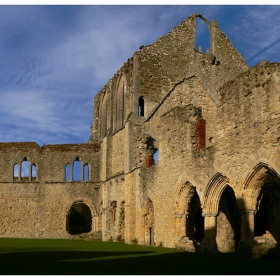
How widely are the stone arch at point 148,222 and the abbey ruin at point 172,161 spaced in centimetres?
4

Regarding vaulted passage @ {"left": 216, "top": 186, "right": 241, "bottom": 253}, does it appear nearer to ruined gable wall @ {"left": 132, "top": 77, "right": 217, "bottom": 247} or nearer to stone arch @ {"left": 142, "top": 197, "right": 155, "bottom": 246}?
ruined gable wall @ {"left": 132, "top": 77, "right": 217, "bottom": 247}

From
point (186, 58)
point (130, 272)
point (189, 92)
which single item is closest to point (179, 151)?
point (189, 92)

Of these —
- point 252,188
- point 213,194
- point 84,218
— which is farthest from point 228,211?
point 84,218

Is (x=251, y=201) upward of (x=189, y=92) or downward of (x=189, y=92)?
downward

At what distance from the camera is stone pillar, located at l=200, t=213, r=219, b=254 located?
603 inches

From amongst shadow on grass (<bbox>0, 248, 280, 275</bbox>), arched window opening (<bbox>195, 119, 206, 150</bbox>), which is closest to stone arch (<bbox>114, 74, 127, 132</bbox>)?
arched window opening (<bbox>195, 119, 206, 150</bbox>)

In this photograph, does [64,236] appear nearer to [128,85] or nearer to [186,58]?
[128,85]

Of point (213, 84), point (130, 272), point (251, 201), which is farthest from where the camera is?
point (213, 84)

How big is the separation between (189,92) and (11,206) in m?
13.1

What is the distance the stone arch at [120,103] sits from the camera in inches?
1055

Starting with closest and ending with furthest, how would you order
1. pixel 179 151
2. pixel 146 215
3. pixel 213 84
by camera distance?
pixel 179 151 < pixel 146 215 < pixel 213 84

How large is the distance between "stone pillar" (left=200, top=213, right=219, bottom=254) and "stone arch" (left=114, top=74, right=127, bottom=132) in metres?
11.9

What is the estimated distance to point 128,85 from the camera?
2567 cm

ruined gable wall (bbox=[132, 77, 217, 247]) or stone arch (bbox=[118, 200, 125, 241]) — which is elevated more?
ruined gable wall (bbox=[132, 77, 217, 247])
